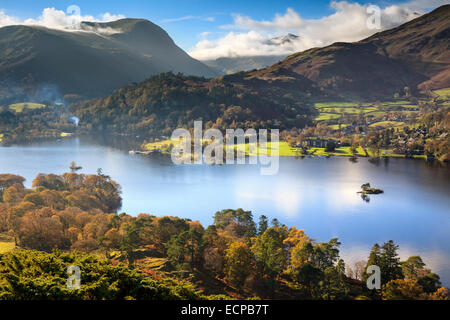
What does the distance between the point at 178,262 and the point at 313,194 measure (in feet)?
68.8

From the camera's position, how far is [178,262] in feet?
59.5

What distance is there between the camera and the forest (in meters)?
11.7

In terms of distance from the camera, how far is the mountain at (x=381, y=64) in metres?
137

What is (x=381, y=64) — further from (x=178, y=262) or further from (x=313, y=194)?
(x=178, y=262)

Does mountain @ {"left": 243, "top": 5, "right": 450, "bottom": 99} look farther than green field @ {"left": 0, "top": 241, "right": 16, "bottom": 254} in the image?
Yes

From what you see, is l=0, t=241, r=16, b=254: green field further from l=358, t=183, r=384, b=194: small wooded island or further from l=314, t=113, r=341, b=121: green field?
l=314, t=113, r=341, b=121: green field

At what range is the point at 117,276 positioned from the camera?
12.1 metres

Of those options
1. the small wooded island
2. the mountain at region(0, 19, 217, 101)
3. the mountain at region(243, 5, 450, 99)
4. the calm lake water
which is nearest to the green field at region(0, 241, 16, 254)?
→ the calm lake water

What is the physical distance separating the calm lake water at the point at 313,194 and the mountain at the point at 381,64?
87010 millimetres

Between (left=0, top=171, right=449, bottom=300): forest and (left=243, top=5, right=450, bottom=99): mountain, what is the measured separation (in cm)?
11666

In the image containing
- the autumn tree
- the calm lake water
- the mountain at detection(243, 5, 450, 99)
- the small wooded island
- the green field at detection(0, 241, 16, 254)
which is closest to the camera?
the autumn tree

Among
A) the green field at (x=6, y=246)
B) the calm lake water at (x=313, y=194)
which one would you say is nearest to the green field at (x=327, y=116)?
the calm lake water at (x=313, y=194)

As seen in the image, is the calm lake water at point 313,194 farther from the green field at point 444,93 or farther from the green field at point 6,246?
the green field at point 444,93
